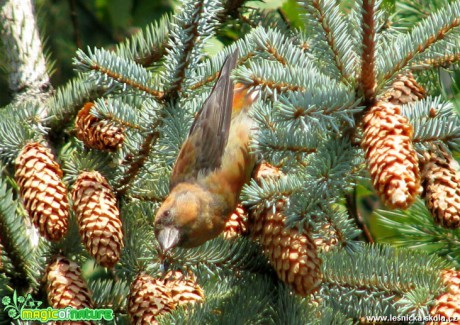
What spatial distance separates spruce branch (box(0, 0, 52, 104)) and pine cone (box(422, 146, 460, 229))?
5.51 ft

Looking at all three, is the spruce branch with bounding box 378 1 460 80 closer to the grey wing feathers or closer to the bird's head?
the grey wing feathers

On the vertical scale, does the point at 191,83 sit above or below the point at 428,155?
above

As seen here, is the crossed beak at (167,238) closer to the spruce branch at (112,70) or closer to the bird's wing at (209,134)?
the bird's wing at (209,134)

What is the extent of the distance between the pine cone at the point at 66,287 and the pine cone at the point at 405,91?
1212 millimetres

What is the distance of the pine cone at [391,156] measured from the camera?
5.71 ft

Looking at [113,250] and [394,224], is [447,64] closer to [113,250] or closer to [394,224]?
[394,224]

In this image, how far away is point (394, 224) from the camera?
2.86 m

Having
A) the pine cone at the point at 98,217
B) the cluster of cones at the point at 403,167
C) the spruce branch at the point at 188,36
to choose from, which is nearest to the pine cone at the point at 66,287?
the pine cone at the point at 98,217

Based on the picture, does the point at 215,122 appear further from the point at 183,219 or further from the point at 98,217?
the point at 98,217

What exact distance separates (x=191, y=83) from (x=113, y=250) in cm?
63

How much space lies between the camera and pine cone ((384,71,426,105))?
2324mm

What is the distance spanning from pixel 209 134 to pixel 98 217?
72 cm

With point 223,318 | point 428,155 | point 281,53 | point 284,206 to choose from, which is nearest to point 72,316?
point 223,318

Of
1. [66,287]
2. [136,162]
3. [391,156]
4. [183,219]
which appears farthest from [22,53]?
[391,156]
